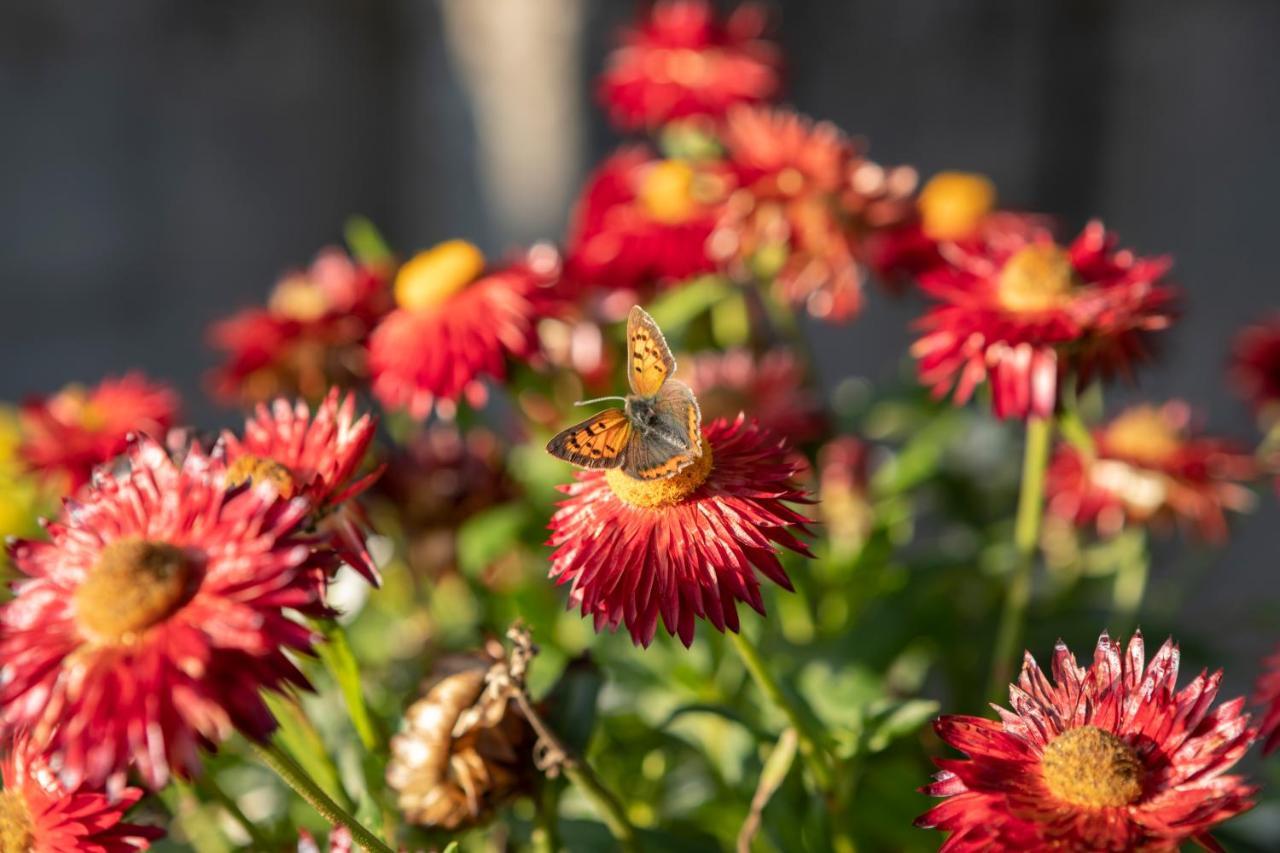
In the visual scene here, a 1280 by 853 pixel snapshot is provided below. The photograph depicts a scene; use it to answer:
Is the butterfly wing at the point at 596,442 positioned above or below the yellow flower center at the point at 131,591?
above

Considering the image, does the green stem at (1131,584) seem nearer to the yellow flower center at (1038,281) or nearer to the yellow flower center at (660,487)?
the yellow flower center at (1038,281)

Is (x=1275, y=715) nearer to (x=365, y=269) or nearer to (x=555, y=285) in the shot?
(x=555, y=285)

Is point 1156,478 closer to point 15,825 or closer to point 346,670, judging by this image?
point 346,670

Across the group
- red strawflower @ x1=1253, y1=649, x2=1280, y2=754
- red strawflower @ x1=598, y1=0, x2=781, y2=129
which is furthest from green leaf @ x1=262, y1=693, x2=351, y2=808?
red strawflower @ x1=598, y1=0, x2=781, y2=129

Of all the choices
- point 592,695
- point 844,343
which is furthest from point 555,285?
point 844,343

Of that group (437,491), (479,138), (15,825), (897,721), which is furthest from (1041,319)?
(479,138)

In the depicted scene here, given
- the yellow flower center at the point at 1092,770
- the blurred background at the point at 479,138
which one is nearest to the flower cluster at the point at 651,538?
the yellow flower center at the point at 1092,770
